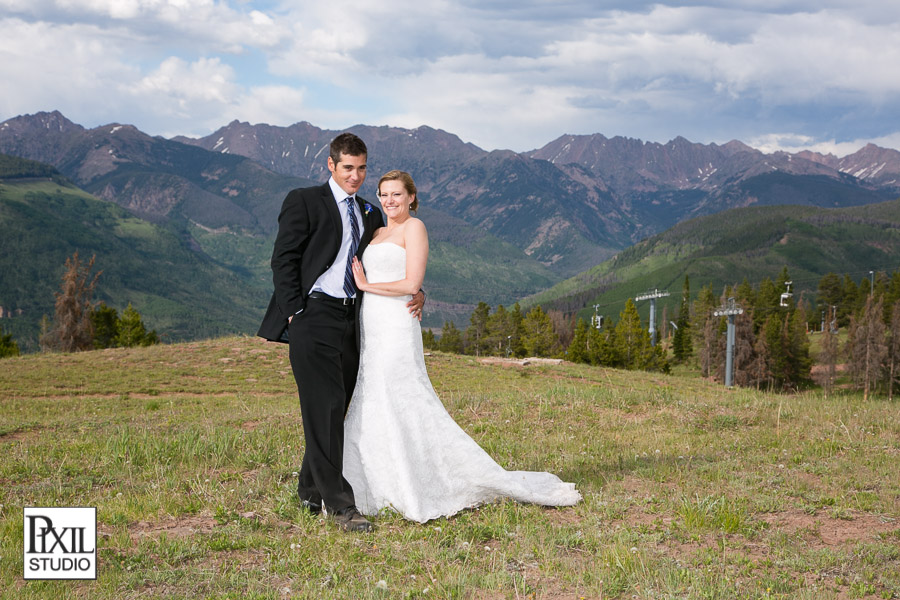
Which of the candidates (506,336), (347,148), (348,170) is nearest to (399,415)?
(348,170)

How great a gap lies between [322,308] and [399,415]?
1.52 meters

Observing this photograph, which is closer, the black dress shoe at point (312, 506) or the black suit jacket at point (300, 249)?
the black suit jacket at point (300, 249)

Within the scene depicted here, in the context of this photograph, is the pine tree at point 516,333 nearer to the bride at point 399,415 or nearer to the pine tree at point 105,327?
the pine tree at point 105,327

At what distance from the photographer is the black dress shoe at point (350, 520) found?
764 cm

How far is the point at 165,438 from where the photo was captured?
1225cm

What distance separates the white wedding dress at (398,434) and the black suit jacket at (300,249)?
53 centimetres

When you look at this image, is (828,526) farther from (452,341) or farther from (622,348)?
(452,341)

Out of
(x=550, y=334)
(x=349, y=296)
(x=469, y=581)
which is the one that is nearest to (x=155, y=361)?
(x=349, y=296)

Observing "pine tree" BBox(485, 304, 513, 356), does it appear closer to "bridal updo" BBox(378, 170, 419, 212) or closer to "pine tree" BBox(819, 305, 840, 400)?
"pine tree" BBox(819, 305, 840, 400)

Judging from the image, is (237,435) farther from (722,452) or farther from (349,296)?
(722,452)

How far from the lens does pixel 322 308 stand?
796cm

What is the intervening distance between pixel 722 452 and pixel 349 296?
6.75 m

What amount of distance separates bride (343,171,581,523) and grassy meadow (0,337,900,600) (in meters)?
0.31

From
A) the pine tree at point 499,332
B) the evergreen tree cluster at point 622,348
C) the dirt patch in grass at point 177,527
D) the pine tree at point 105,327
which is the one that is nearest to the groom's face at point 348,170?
the dirt patch in grass at point 177,527
